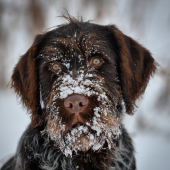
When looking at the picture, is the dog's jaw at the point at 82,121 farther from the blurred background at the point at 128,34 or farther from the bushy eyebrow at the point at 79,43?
the blurred background at the point at 128,34

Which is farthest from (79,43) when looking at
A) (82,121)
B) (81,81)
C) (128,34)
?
(128,34)

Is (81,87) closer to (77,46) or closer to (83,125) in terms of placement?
Result: (83,125)

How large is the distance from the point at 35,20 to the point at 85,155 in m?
5.58

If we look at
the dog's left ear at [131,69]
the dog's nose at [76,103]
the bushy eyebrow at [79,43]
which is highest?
the bushy eyebrow at [79,43]

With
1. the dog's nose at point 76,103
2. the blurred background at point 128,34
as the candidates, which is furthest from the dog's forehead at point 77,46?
the blurred background at point 128,34

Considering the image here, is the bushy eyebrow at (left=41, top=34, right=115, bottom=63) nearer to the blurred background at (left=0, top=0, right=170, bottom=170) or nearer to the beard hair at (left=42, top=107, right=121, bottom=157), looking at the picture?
the beard hair at (left=42, top=107, right=121, bottom=157)

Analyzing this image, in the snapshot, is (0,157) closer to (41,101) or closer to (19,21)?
(41,101)

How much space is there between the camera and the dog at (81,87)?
1.91 metres

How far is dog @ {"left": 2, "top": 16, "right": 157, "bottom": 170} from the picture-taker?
191 centimetres

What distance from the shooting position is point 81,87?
5.91 ft

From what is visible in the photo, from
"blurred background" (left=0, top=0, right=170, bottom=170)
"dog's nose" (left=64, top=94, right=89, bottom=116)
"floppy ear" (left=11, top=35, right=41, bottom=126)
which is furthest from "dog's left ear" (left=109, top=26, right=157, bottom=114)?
"blurred background" (left=0, top=0, right=170, bottom=170)

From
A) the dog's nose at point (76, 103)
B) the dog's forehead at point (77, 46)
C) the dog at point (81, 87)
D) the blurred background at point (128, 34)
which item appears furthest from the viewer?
the blurred background at point (128, 34)

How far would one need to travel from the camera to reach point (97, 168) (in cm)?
221

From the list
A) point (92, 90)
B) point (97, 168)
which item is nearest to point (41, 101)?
point (92, 90)
